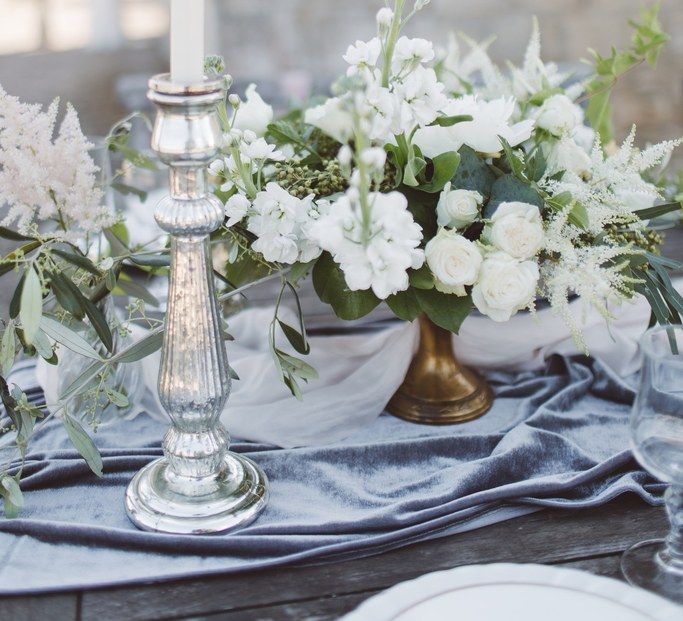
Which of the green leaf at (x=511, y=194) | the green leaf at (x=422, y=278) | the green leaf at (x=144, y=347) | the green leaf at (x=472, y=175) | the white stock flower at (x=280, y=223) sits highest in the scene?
the green leaf at (x=472, y=175)

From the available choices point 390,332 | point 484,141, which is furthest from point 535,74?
point 390,332

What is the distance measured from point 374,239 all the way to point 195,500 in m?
0.31

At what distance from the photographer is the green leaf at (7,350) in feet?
2.74

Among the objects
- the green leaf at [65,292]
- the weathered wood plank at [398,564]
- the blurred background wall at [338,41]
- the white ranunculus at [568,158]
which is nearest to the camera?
the weathered wood plank at [398,564]

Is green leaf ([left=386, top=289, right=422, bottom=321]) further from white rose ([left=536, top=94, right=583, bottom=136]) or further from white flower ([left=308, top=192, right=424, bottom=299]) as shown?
white rose ([left=536, top=94, right=583, bottom=136])

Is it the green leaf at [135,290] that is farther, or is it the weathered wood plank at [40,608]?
the green leaf at [135,290]

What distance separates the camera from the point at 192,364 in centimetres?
81

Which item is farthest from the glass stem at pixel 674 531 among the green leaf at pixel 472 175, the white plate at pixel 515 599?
the green leaf at pixel 472 175

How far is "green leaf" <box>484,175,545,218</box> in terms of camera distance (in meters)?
0.91

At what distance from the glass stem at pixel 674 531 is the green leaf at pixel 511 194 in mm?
315

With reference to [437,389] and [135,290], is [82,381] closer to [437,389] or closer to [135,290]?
[135,290]

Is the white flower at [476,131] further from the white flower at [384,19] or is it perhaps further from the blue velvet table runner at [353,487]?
the blue velvet table runner at [353,487]

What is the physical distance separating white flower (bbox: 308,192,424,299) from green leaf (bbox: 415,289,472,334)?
0.13 metres

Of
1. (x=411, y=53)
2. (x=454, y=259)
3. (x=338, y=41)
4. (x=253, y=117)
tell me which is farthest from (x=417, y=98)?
(x=338, y=41)
